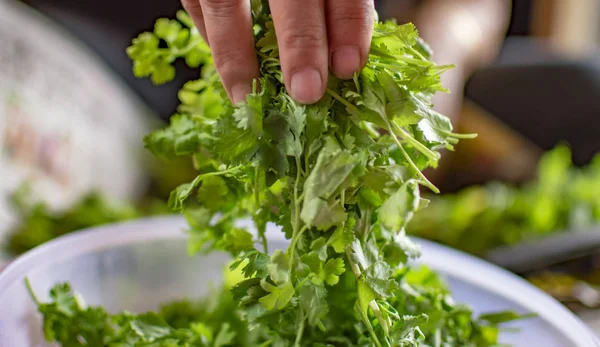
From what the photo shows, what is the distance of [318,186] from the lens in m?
0.40

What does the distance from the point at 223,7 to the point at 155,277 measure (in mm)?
458

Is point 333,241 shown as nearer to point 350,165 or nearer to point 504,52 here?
point 350,165

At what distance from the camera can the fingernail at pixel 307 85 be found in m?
0.39

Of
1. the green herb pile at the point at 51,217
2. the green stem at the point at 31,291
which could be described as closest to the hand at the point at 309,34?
the green stem at the point at 31,291

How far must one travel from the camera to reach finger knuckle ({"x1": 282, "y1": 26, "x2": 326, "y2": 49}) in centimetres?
39

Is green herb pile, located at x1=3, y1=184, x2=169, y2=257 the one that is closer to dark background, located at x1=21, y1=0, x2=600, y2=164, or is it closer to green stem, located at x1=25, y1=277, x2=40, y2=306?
green stem, located at x1=25, y1=277, x2=40, y2=306

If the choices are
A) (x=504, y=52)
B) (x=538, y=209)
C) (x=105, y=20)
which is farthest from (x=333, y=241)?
(x=504, y=52)

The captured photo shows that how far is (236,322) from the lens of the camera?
26.2 inches

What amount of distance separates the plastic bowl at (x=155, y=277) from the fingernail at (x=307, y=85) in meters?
0.38

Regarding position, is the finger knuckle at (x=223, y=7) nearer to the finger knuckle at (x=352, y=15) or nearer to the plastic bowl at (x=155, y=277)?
the finger knuckle at (x=352, y=15)

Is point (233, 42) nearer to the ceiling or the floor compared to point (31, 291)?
nearer to the ceiling

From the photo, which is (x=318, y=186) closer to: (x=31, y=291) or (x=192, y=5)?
(x=192, y=5)

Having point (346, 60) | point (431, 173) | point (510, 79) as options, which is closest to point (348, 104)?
point (346, 60)

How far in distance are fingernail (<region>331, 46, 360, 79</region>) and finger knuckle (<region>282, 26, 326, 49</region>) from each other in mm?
16
